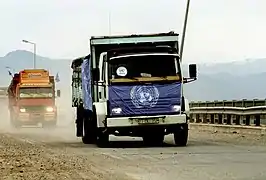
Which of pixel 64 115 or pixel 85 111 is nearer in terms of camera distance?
pixel 85 111

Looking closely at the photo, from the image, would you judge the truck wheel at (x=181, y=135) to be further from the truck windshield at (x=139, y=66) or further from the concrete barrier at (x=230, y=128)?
the concrete barrier at (x=230, y=128)

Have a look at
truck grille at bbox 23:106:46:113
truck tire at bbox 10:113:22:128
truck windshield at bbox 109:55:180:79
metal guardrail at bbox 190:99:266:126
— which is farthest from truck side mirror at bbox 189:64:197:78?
truck tire at bbox 10:113:22:128

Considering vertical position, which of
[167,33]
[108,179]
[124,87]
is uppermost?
[167,33]

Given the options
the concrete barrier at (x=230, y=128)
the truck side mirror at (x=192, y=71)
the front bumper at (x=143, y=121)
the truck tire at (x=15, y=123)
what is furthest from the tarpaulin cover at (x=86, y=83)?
the truck tire at (x=15, y=123)

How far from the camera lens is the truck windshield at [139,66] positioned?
2361cm

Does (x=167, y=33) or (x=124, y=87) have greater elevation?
(x=167, y=33)

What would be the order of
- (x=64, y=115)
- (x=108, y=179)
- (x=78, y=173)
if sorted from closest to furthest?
1. (x=108, y=179)
2. (x=78, y=173)
3. (x=64, y=115)

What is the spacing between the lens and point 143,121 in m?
23.8

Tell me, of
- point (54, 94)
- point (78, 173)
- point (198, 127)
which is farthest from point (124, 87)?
point (54, 94)

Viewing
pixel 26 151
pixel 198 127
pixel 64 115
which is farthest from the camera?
pixel 64 115

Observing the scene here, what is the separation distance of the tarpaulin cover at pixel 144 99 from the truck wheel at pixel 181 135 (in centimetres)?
62

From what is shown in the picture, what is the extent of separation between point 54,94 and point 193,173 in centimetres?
3505

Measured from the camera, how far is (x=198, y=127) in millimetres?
37938

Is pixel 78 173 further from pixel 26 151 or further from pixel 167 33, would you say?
pixel 167 33
